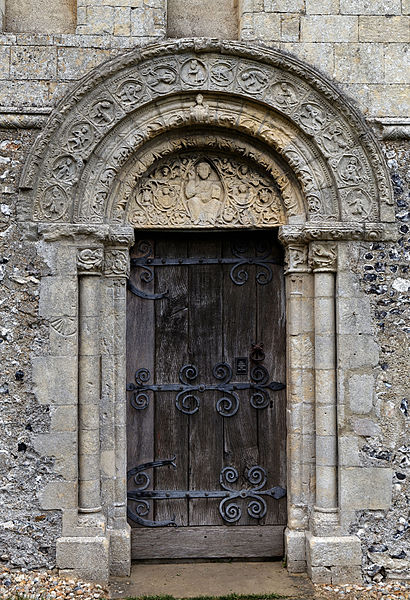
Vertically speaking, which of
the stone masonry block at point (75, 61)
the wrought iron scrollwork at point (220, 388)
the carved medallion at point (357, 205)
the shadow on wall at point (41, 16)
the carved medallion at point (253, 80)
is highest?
the shadow on wall at point (41, 16)

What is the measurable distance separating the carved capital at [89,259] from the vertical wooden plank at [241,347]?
988 mm

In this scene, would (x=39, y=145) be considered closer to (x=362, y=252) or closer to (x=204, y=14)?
(x=204, y=14)

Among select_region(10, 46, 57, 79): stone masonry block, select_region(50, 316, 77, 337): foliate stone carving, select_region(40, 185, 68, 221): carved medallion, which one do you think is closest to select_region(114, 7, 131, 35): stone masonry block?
select_region(10, 46, 57, 79): stone masonry block

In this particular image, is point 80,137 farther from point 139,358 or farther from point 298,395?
point 298,395

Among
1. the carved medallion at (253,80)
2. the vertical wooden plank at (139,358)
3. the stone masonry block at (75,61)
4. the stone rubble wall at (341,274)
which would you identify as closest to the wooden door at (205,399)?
the vertical wooden plank at (139,358)

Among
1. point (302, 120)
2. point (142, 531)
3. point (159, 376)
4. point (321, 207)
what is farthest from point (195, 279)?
point (142, 531)

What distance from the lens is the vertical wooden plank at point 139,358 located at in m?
4.77

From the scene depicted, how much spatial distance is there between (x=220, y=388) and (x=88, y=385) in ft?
3.23

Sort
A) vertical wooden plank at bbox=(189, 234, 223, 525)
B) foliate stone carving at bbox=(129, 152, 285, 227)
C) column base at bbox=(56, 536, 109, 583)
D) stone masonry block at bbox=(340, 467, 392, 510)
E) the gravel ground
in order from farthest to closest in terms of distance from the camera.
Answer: vertical wooden plank at bbox=(189, 234, 223, 525), foliate stone carving at bbox=(129, 152, 285, 227), stone masonry block at bbox=(340, 467, 392, 510), column base at bbox=(56, 536, 109, 583), the gravel ground

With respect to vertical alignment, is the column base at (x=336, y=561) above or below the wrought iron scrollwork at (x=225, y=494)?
below

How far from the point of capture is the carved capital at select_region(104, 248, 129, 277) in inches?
179

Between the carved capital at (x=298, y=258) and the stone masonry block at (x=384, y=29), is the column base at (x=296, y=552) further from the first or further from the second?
the stone masonry block at (x=384, y=29)

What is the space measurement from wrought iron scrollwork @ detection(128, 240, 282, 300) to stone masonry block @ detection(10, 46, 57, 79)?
1.35 meters

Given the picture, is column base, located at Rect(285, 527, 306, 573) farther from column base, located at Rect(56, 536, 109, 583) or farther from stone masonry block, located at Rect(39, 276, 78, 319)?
stone masonry block, located at Rect(39, 276, 78, 319)
